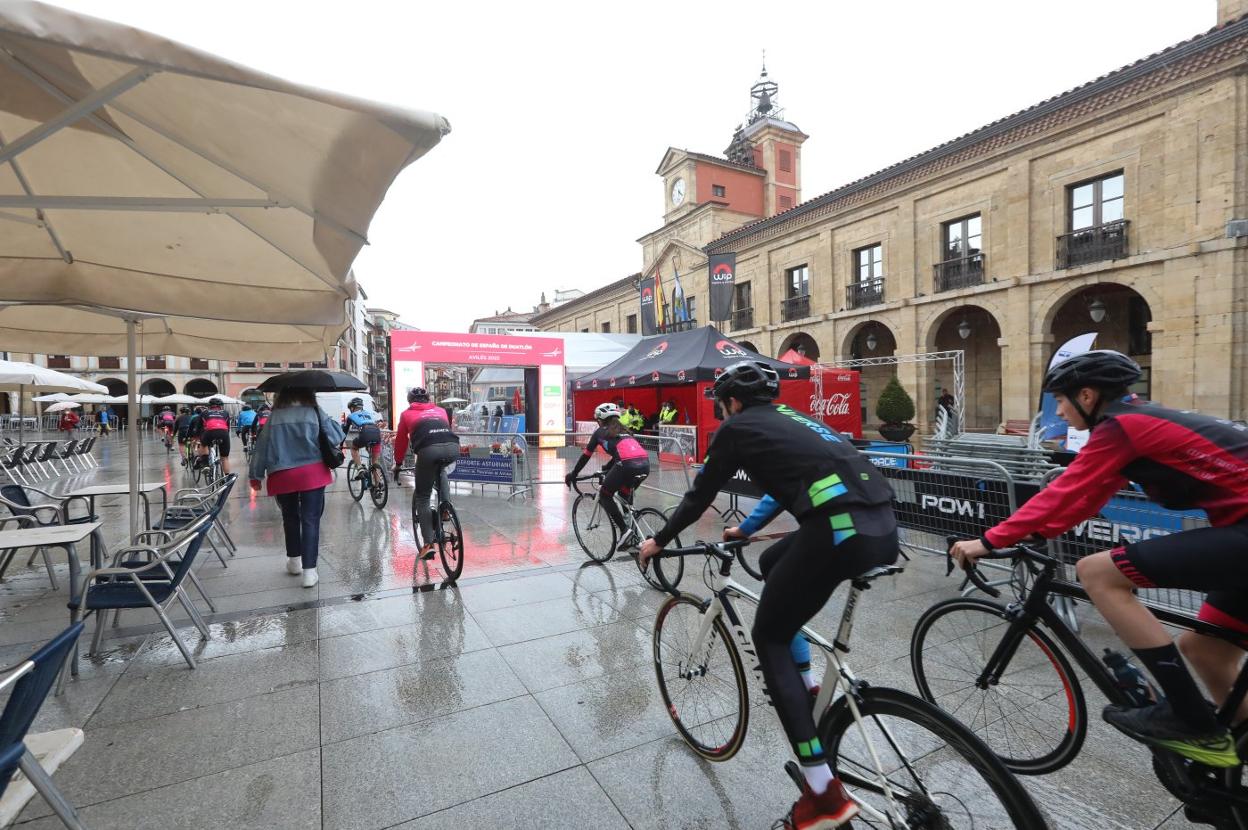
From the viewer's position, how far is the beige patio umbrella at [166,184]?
2.17m

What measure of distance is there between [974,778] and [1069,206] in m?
20.7

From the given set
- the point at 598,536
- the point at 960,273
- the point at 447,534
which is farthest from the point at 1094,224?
the point at 447,534

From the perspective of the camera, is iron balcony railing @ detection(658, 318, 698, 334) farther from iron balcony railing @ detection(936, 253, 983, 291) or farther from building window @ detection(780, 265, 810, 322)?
iron balcony railing @ detection(936, 253, 983, 291)

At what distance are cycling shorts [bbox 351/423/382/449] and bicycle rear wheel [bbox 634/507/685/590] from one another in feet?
20.9

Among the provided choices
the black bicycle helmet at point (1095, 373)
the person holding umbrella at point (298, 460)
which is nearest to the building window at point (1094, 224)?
the black bicycle helmet at point (1095, 373)

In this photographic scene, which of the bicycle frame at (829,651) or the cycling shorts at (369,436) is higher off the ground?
the cycling shorts at (369,436)

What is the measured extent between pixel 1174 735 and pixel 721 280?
832 inches

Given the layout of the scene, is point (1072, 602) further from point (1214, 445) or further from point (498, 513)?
point (498, 513)

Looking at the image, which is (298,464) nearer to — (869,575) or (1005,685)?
(869,575)

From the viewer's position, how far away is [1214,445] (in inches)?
81.4

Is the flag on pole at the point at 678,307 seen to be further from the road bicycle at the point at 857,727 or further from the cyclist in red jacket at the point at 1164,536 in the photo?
the cyclist in red jacket at the point at 1164,536

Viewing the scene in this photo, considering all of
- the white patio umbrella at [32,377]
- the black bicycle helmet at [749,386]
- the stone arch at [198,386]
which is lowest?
the black bicycle helmet at [749,386]

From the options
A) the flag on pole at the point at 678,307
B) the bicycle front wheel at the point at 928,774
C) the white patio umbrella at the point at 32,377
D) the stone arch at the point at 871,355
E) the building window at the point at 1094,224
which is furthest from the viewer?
the flag on pole at the point at 678,307

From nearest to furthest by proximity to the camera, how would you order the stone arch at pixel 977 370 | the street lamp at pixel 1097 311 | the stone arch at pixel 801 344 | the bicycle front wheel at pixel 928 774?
the bicycle front wheel at pixel 928 774 → the street lamp at pixel 1097 311 → the stone arch at pixel 977 370 → the stone arch at pixel 801 344
